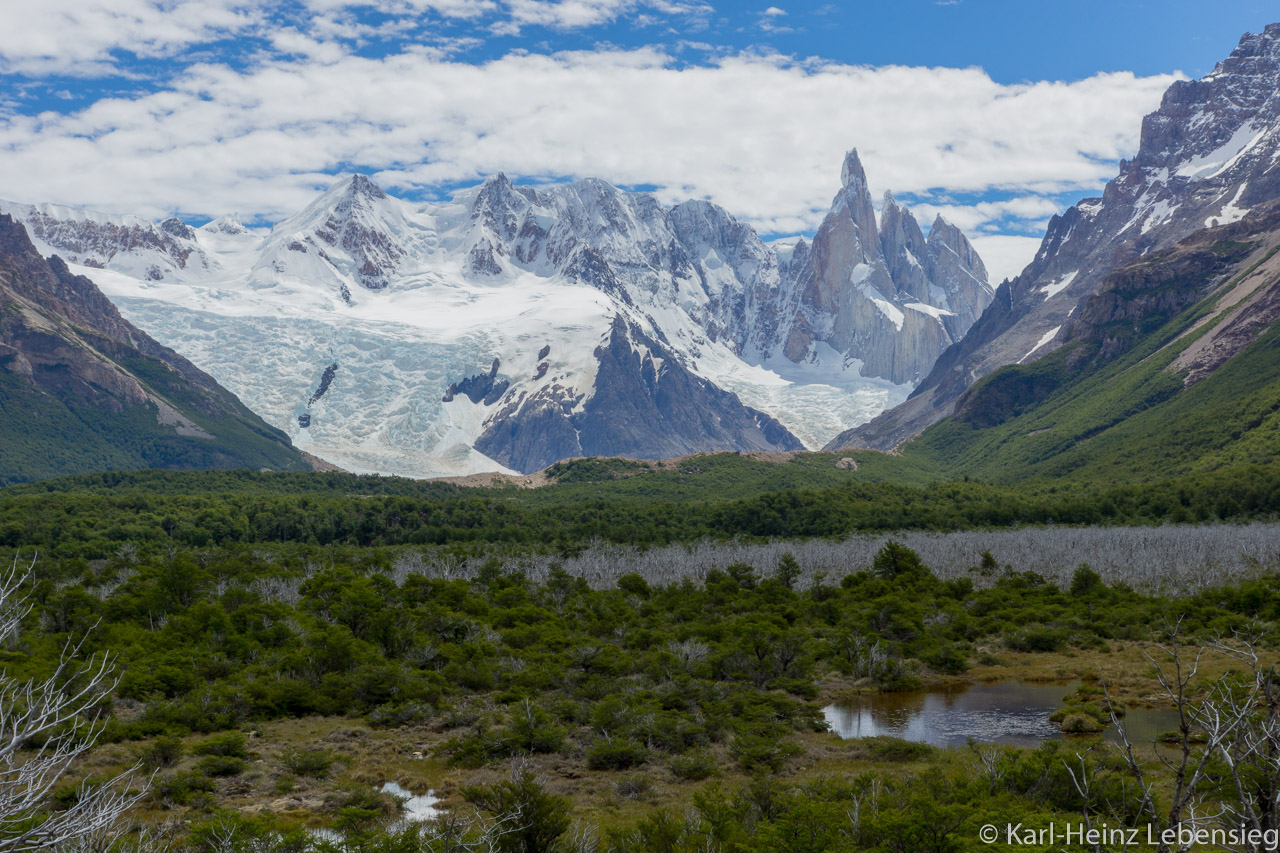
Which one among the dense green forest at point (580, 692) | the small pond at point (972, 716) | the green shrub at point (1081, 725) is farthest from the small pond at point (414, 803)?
the green shrub at point (1081, 725)

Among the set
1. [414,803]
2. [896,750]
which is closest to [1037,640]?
[896,750]

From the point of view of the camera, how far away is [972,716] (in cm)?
4434

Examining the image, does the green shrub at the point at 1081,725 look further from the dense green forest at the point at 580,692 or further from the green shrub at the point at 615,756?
the green shrub at the point at 615,756

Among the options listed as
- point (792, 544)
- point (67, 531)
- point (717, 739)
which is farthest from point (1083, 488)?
point (67, 531)

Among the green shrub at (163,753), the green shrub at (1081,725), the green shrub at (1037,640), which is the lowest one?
the green shrub at (1037,640)

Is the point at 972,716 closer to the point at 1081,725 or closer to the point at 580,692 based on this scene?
the point at 1081,725

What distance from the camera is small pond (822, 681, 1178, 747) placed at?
3969cm

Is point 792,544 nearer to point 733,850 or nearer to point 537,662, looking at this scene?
point 537,662

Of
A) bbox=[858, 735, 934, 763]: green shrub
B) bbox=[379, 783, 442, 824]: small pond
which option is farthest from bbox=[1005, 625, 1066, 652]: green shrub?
bbox=[379, 783, 442, 824]: small pond

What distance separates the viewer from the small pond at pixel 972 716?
3969cm

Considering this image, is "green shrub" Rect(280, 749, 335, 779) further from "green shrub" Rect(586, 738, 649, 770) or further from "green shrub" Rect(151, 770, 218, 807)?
"green shrub" Rect(586, 738, 649, 770)

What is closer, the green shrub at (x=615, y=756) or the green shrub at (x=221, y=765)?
the green shrub at (x=221, y=765)

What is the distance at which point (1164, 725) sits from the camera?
4034cm

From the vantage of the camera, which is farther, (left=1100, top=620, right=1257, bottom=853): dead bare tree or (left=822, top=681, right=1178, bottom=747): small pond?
(left=822, top=681, right=1178, bottom=747): small pond
